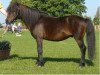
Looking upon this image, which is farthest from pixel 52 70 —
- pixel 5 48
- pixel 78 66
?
pixel 5 48

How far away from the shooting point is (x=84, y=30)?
12.0 meters

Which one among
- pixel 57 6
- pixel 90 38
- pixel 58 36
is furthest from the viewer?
pixel 57 6

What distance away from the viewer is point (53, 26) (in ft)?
40.0

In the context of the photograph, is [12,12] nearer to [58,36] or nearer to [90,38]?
[58,36]

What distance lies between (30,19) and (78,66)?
256 centimetres

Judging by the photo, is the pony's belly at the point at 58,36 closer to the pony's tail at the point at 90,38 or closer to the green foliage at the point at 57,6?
the pony's tail at the point at 90,38

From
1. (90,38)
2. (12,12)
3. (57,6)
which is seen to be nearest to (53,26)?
(90,38)

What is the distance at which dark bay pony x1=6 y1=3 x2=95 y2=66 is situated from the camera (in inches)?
471

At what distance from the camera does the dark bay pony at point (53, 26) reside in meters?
12.0

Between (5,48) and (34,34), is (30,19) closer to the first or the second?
(34,34)

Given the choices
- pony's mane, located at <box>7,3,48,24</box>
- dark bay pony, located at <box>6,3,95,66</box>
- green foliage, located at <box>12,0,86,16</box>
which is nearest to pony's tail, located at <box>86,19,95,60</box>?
dark bay pony, located at <box>6,3,95,66</box>

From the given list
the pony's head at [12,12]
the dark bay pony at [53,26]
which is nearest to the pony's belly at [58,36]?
the dark bay pony at [53,26]

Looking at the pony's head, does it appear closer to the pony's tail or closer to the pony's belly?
the pony's belly

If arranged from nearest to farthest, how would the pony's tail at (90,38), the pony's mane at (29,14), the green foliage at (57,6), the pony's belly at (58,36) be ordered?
the pony's tail at (90,38)
the pony's belly at (58,36)
the pony's mane at (29,14)
the green foliage at (57,6)
